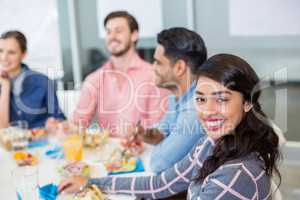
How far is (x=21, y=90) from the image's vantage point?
2221 mm

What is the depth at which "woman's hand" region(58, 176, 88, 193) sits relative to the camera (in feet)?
4.12

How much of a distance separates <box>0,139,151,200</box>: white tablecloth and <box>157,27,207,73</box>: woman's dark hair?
398mm

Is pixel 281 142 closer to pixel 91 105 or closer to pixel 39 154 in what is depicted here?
pixel 39 154

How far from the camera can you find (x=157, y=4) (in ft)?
9.13

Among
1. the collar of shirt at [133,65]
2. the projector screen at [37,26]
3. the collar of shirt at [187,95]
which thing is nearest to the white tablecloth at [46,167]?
the collar of shirt at [187,95]

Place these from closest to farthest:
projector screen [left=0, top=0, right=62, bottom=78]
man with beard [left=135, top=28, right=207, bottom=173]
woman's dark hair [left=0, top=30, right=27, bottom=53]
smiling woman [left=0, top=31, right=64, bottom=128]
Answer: man with beard [left=135, top=28, right=207, bottom=173]
smiling woman [left=0, top=31, right=64, bottom=128]
woman's dark hair [left=0, top=30, right=27, bottom=53]
projector screen [left=0, top=0, right=62, bottom=78]

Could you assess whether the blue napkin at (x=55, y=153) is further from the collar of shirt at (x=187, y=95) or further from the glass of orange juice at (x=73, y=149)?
the collar of shirt at (x=187, y=95)

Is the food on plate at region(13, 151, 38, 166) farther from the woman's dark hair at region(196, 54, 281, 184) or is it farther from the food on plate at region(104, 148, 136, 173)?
the woman's dark hair at region(196, 54, 281, 184)

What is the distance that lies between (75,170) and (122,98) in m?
0.93

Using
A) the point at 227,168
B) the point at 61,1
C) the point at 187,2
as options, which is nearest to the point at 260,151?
the point at 227,168

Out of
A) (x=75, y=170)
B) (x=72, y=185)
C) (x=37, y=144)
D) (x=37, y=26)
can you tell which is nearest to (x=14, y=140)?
(x=37, y=144)

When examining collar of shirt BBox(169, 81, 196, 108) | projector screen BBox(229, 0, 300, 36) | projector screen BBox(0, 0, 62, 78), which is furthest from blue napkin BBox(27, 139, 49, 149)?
projector screen BBox(229, 0, 300, 36)

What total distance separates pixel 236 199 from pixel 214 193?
55 millimetres

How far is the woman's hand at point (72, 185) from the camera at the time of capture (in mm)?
1257
